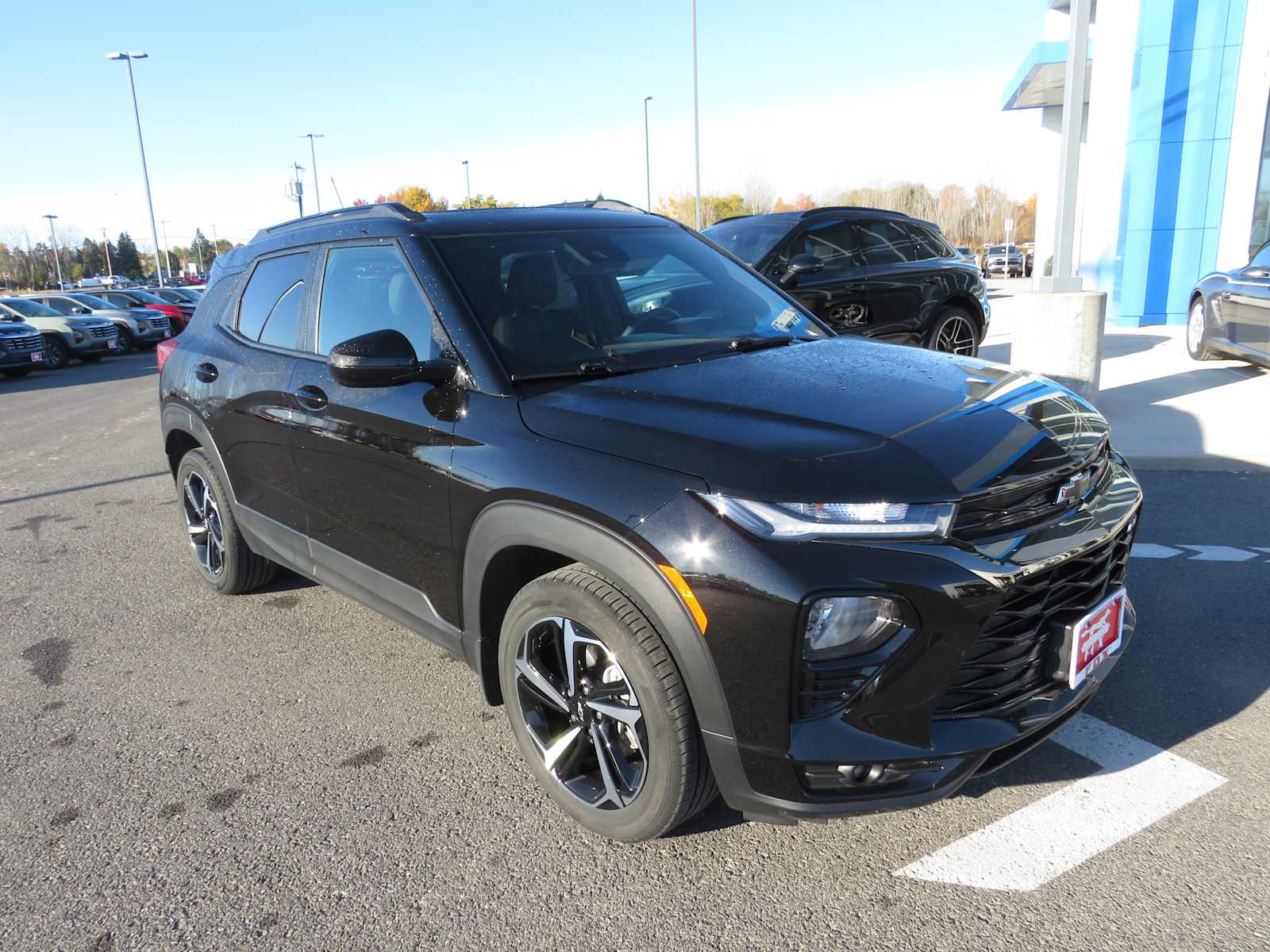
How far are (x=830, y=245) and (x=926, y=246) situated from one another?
3.82ft

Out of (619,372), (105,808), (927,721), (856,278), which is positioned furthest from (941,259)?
(105,808)

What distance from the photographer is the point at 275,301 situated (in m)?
3.97

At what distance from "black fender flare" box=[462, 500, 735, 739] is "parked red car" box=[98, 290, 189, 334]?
25.9 meters

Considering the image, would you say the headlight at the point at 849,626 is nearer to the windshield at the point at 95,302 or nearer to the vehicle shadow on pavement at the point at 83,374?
the vehicle shadow on pavement at the point at 83,374

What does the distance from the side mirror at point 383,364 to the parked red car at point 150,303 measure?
83.3ft

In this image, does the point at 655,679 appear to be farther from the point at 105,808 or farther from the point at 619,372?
the point at 105,808

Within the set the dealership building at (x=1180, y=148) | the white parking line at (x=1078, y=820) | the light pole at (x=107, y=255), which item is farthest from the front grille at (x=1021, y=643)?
the light pole at (x=107, y=255)

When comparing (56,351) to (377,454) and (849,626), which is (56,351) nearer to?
(377,454)

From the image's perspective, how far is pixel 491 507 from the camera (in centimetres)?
265

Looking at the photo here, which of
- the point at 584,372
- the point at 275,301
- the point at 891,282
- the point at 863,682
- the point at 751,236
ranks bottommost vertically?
the point at 863,682

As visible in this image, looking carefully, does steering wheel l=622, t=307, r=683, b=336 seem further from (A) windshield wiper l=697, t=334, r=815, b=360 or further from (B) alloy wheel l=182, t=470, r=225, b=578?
(B) alloy wheel l=182, t=470, r=225, b=578

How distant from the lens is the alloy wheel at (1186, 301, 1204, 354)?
32.7ft

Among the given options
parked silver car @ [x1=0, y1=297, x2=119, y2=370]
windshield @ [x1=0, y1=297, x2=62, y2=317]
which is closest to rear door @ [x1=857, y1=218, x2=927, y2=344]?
parked silver car @ [x1=0, y1=297, x2=119, y2=370]

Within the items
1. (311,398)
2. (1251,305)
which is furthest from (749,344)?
(1251,305)
